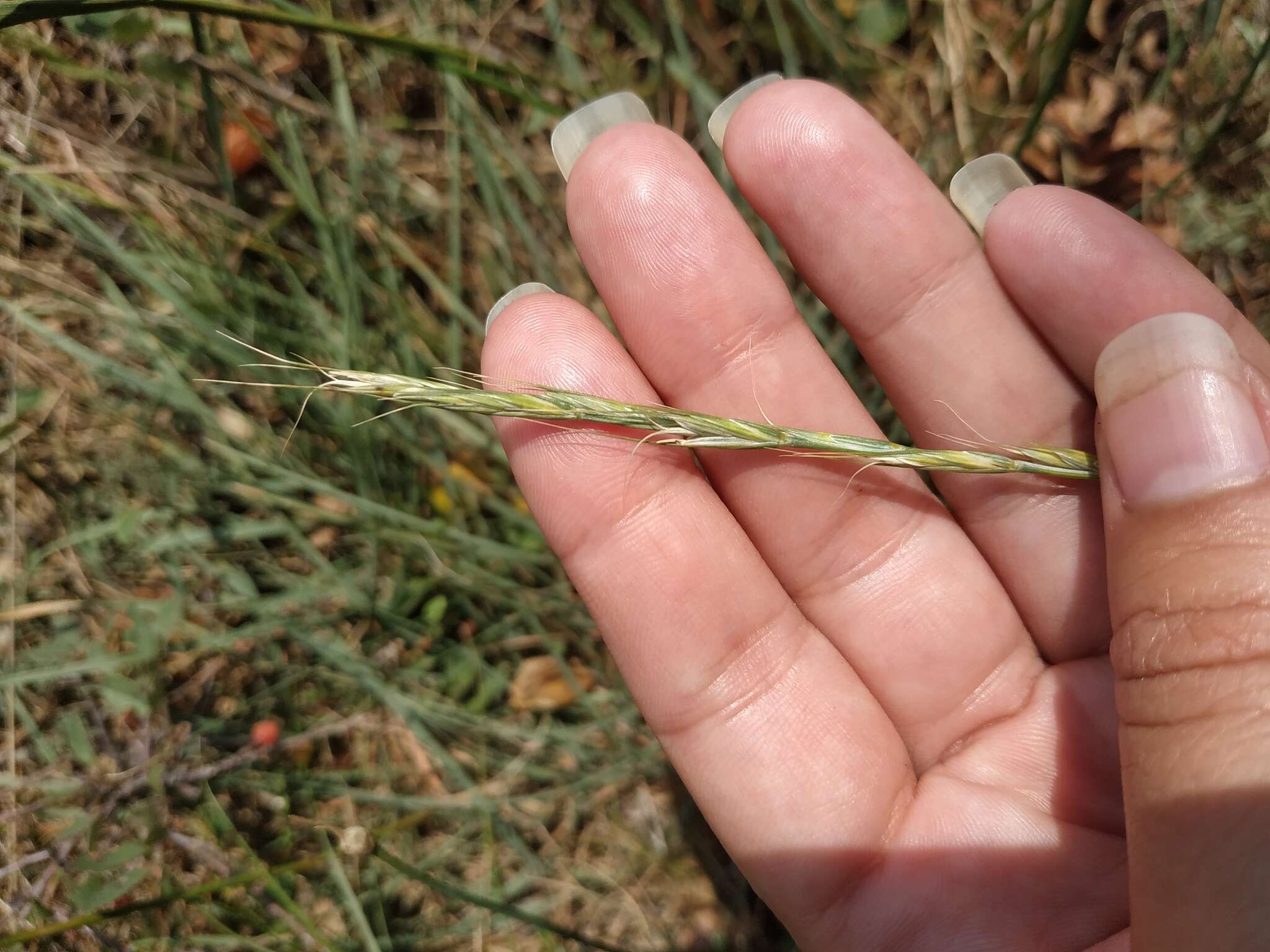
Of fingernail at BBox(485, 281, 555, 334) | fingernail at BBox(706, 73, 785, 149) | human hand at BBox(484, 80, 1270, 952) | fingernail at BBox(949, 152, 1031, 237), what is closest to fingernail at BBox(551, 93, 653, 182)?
human hand at BBox(484, 80, 1270, 952)

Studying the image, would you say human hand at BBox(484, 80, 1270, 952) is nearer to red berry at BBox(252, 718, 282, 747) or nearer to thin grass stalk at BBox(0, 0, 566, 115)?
thin grass stalk at BBox(0, 0, 566, 115)

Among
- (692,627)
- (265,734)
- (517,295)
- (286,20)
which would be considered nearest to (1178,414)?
(692,627)

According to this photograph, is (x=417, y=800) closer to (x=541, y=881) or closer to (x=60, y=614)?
(x=541, y=881)

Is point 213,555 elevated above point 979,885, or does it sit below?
above

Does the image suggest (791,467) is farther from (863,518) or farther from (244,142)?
(244,142)

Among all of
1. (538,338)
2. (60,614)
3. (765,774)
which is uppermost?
(538,338)

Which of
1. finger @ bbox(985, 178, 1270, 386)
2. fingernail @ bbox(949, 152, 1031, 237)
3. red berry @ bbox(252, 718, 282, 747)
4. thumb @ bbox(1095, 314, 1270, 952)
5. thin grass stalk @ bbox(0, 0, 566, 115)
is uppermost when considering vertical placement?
thin grass stalk @ bbox(0, 0, 566, 115)

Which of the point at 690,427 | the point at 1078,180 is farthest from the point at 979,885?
the point at 1078,180

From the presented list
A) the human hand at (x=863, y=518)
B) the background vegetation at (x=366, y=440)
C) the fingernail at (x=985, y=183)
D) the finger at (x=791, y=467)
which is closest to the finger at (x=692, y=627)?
the human hand at (x=863, y=518)
